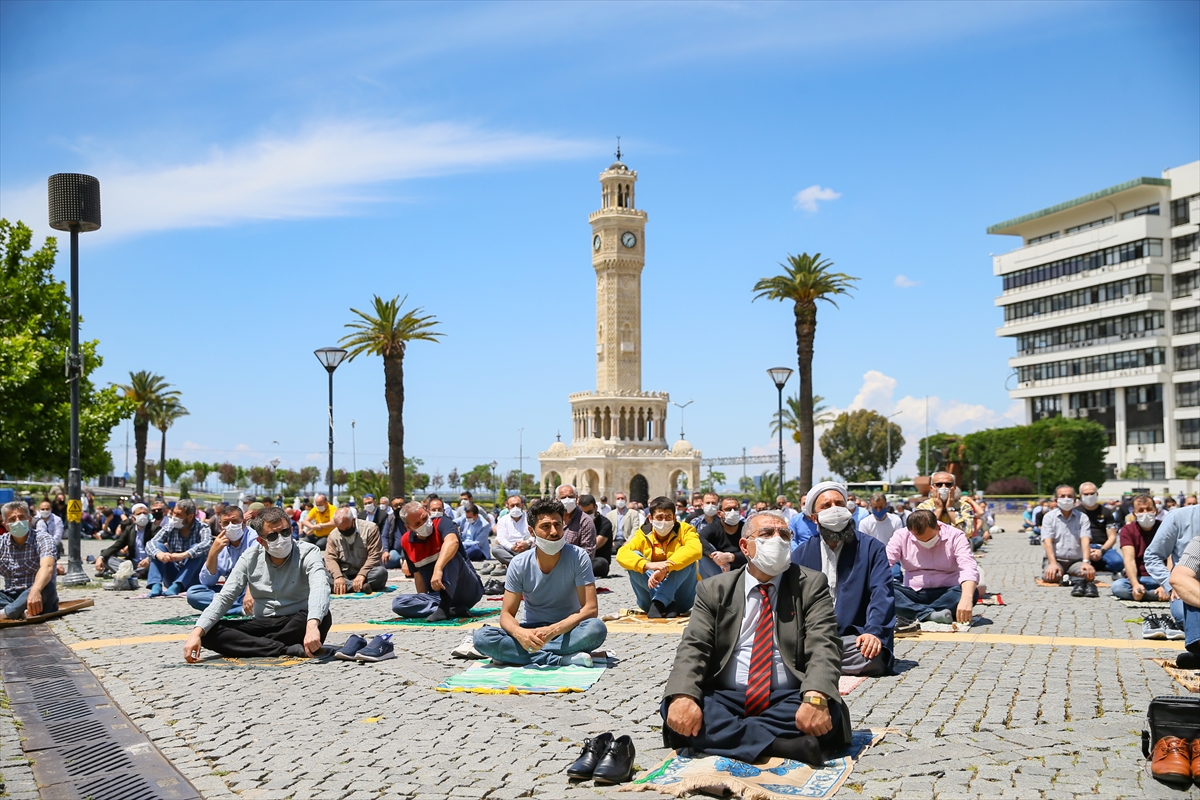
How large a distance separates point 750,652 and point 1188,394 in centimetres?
8054

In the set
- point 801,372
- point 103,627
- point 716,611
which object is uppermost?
point 801,372

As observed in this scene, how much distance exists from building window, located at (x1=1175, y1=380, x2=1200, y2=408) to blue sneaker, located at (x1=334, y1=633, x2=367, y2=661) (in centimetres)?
7821

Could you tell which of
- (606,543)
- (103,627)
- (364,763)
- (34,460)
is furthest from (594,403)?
(364,763)

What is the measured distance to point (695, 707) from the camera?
18.8ft

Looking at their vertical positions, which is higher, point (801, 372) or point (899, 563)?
point (801, 372)

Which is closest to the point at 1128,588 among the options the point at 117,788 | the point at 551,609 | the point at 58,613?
the point at 551,609

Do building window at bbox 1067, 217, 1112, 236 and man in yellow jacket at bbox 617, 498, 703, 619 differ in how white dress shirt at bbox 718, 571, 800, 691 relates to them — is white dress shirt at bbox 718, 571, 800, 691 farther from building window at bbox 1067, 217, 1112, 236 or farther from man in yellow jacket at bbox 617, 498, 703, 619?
building window at bbox 1067, 217, 1112, 236

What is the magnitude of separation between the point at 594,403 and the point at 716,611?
262 feet

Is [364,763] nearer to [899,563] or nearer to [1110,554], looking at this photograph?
[899,563]

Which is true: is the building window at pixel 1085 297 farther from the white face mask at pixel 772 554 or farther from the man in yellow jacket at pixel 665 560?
the white face mask at pixel 772 554

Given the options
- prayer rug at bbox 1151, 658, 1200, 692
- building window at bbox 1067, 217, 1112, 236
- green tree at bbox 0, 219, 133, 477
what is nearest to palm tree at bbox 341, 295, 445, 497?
green tree at bbox 0, 219, 133, 477

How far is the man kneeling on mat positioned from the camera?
9.34m

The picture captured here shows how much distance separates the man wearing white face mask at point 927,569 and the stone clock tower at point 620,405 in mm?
71985

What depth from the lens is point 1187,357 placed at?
76.5 meters
